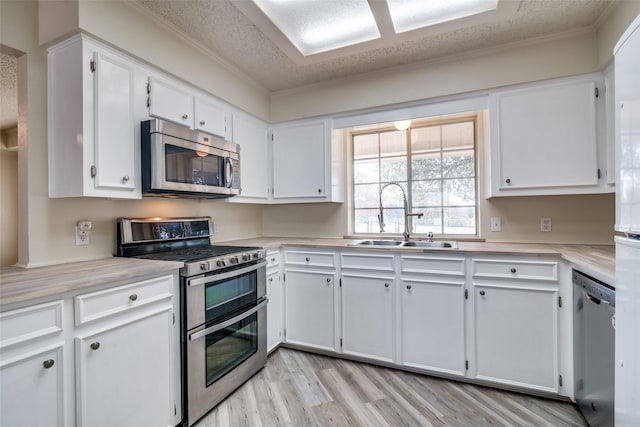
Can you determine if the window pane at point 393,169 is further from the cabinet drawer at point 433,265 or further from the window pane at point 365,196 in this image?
the cabinet drawer at point 433,265

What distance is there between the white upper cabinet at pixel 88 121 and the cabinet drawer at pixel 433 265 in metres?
1.95

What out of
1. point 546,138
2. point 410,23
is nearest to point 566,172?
point 546,138

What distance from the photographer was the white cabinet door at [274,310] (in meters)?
2.53

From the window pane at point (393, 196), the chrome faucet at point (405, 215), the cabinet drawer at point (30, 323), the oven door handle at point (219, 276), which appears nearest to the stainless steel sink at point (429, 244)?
the chrome faucet at point (405, 215)

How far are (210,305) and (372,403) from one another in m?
1.21

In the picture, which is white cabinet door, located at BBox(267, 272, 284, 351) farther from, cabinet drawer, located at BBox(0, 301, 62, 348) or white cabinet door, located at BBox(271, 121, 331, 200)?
Result: cabinet drawer, located at BBox(0, 301, 62, 348)

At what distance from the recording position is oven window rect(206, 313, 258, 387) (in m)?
1.85

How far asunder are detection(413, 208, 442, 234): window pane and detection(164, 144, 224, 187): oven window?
184 centimetres

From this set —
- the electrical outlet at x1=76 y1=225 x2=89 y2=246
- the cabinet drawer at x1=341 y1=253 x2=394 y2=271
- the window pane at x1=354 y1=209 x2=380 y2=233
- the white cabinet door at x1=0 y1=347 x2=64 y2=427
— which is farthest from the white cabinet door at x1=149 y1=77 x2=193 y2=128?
the window pane at x1=354 y1=209 x2=380 y2=233

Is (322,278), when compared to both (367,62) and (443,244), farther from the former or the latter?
(367,62)

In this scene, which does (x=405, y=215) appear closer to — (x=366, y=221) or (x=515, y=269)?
(x=366, y=221)

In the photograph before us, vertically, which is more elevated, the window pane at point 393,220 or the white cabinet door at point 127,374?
the window pane at point 393,220

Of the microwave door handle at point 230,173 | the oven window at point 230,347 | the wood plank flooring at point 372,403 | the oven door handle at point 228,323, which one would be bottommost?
the wood plank flooring at point 372,403

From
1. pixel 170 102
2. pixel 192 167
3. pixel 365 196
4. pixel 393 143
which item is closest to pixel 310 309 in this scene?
pixel 365 196
